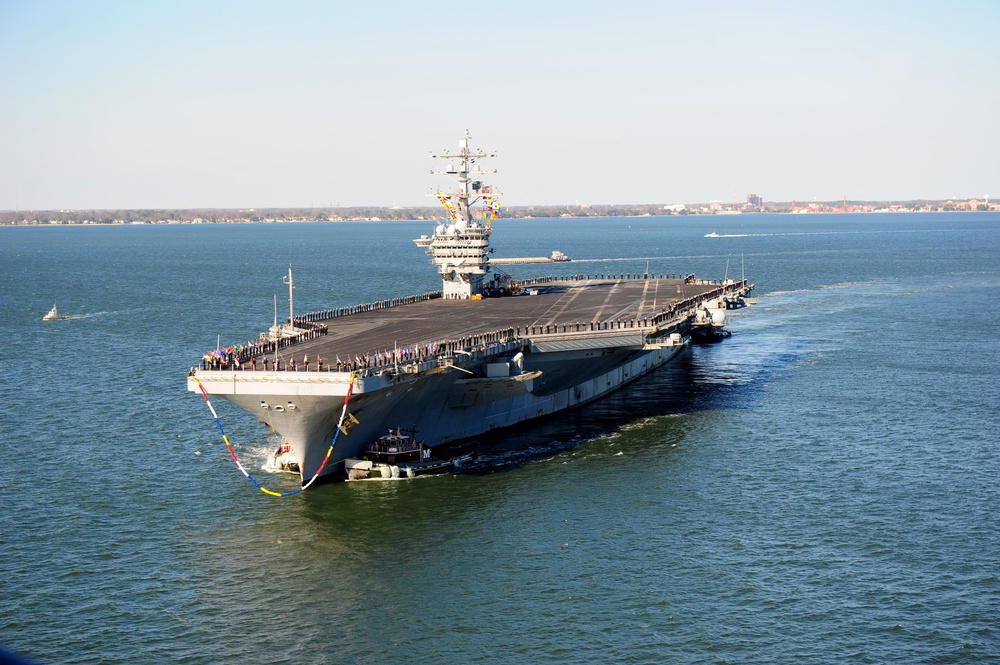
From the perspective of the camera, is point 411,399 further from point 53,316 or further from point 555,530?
point 53,316

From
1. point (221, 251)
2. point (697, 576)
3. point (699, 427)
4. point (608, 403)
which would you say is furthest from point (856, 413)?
point (221, 251)

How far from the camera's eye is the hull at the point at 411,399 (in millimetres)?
29016

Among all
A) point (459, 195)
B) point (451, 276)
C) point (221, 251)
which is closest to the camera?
point (459, 195)

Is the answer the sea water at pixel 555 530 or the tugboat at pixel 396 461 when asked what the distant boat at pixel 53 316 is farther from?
the tugboat at pixel 396 461

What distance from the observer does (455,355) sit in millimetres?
32594

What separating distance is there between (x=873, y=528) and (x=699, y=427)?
40.4 ft

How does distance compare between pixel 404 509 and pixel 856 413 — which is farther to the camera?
pixel 856 413

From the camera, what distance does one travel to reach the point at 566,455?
34781 millimetres

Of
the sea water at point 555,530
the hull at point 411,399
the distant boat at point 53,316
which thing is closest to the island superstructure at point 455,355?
the hull at point 411,399

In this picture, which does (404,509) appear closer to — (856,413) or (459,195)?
(856,413)

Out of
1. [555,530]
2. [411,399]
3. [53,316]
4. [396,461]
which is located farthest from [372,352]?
[53,316]

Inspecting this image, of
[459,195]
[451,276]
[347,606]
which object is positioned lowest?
[347,606]

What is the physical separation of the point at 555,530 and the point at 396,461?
21.6ft

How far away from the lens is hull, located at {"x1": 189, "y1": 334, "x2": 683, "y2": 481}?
29.0 meters
